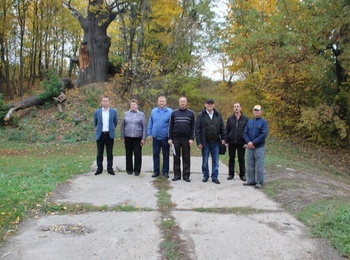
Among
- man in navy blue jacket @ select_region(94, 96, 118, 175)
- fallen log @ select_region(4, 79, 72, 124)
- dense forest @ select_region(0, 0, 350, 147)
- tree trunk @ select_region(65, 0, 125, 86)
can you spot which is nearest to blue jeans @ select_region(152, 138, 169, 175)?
man in navy blue jacket @ select_region(94, 96, 118, 175)

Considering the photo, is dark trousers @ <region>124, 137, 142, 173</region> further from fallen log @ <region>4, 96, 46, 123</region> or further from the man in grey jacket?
fallen log @ <region>4, 96, 46, 123</region>

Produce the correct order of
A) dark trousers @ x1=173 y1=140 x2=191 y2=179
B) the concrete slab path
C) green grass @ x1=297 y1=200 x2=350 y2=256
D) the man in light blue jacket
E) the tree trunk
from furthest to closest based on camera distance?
the tree trunk, the man in light blue jacket, dark trousers @ x1=173 y1=140 x2=191 y2=179, green grass @ x1=297 y1=200 x2=350 y2=256, the concrete slab path

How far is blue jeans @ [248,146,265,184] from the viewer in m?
6.73

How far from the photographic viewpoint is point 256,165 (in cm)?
682

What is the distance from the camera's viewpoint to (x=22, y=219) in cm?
459

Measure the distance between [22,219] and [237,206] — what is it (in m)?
3.25

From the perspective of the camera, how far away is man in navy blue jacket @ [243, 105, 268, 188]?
670 centimetres

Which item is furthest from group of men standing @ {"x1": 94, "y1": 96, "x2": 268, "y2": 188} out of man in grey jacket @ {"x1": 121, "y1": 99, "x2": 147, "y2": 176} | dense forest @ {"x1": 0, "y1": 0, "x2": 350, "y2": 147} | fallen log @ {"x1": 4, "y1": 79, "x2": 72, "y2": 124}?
fallen log @ {"x1": 4, "y1": 79, "x2": 72, "y2": 124}

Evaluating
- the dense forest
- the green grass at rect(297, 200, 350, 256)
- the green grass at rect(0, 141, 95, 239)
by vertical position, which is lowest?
the green grass at rect(297, 200, 350, 256)

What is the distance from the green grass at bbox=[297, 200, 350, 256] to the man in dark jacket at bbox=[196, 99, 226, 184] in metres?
2.30

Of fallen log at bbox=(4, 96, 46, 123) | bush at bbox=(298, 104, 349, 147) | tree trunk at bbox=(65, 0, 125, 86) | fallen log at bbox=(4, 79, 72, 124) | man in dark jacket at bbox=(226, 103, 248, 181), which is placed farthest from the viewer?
tree trunk at bbox=(65, 0, 125, 86)

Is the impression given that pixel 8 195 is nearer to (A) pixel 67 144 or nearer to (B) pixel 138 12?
(A) pixel 67 144

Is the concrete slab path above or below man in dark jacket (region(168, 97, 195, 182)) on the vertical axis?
below

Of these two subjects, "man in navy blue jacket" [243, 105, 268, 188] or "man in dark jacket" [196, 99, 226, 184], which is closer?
"man in navy blue jacket" [243, 105, 268, 188]
